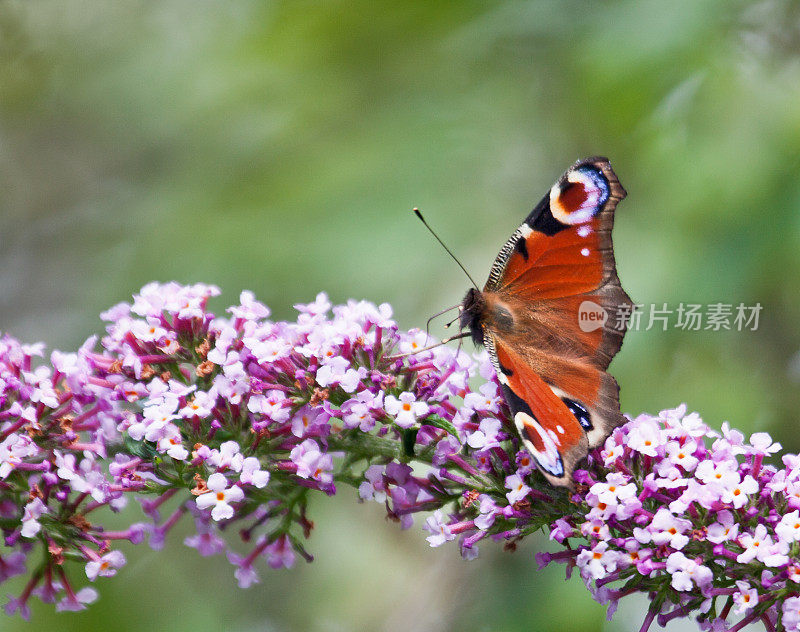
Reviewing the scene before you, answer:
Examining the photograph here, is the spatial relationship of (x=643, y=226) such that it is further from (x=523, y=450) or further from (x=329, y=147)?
(x=523, y=450)

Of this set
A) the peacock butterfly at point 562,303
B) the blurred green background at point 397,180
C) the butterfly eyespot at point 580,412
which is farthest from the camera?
the blurred green background at point 397,180

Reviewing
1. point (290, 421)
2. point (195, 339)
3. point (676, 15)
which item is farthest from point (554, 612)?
point (676, 15)

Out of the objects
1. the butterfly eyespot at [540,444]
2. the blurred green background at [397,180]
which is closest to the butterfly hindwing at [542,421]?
the butterfly eyespot at [540,444]

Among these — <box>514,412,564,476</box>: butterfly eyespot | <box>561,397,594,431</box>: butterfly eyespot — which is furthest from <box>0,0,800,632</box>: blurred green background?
<box>514,412,564,476</box>: butterfly eyespot

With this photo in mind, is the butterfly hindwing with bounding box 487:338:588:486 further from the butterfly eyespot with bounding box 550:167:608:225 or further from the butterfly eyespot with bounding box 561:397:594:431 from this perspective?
the butterfly eyespot with bounding box 550:167:608:225

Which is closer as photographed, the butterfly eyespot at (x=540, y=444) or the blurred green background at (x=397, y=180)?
the butterfly eyespot at (x=540, y=444)

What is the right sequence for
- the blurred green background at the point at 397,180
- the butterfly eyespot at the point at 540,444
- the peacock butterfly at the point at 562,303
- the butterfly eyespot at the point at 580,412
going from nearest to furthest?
the butterfly eyespot at the point at 540,444, the butterfly eyespot at the point at 580,412, the peacock butterfly at the point at 562,303, the blurred green background at the point at 397,180

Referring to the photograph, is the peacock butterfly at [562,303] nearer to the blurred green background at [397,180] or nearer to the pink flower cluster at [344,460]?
the pink flower cluster at [344,460]
